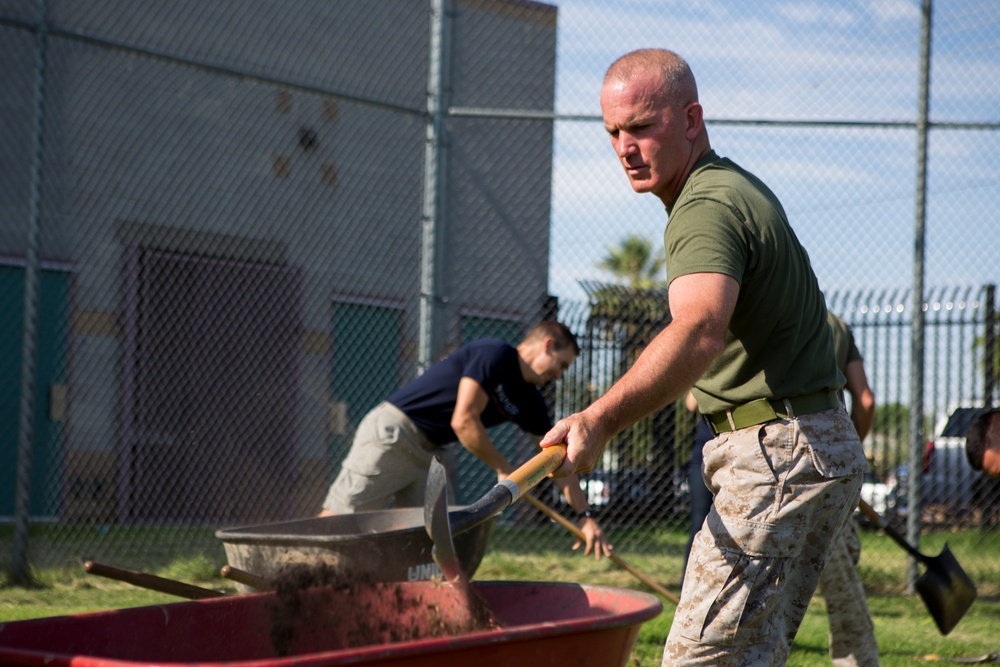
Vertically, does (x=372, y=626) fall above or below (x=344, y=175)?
below

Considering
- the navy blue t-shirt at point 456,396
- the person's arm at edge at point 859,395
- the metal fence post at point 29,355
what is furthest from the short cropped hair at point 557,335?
the metal fence post at point 29,355

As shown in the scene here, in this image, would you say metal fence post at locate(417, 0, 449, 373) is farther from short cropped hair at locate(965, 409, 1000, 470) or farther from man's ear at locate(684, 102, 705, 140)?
man's ear at locate(684, 102, 705, 140)

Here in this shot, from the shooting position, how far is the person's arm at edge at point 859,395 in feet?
18.7

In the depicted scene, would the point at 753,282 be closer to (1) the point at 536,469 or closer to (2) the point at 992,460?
(1) the point at 536,469

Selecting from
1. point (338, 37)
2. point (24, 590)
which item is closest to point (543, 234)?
point (338, 37)

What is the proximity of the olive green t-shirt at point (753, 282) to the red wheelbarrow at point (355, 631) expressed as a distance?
645 mm

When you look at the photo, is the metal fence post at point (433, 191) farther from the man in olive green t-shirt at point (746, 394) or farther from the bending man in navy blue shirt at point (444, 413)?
the man in olive green t-shirt at point (746, 394)

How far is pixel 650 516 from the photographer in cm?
953

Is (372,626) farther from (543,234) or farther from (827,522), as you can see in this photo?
(543,234)

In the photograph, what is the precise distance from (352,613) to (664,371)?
135cm

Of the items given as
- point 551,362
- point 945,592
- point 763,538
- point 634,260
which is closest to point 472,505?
point 763,538

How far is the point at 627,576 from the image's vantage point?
319 inches

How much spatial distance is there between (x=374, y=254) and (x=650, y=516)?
3596 mm

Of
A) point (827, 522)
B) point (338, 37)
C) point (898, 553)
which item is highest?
point (338, 37)
